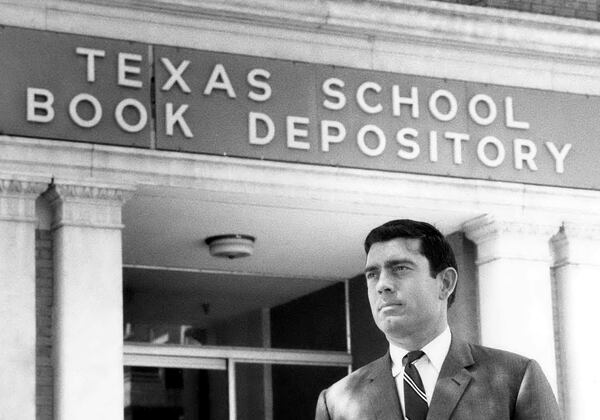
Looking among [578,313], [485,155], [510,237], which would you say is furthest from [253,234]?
[578,313]

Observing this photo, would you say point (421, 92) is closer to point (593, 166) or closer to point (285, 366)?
point (593, 166)

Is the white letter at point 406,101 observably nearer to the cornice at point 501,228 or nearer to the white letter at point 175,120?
the cornice at point 501,228

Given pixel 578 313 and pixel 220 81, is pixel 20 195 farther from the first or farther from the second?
pixel 578 313

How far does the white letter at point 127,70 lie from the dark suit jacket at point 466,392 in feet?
25.8

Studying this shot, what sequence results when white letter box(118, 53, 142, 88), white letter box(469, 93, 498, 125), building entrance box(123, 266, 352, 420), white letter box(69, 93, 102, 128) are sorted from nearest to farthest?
white letter box(69, 93, 102, 128), white letter box(118, 53, 142, 88), white letter box(469, 93, 498, 125), building entrance box(123, 266, 352, 420)

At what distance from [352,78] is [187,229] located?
210 centimetres

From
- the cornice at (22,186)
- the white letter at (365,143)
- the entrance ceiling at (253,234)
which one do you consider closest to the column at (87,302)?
the cornice at (22,186)

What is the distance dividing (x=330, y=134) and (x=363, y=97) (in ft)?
1.69

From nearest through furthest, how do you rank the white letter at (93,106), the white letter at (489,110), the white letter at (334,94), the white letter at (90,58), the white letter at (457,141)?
the white letter at (93,106)
the white letter at (90,58)
the white letter at (334,94)
the white letter at (457,141)
the white letter at (489,110)

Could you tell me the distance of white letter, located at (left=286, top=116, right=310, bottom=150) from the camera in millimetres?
13281

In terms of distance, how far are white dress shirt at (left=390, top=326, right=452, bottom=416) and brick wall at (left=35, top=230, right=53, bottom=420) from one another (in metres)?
7.61

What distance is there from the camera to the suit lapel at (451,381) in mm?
4930

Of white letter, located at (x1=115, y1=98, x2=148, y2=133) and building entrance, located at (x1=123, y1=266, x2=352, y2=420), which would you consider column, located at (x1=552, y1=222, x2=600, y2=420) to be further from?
white letter, located at (x1=115, y1=98, x2=148, y2=133)

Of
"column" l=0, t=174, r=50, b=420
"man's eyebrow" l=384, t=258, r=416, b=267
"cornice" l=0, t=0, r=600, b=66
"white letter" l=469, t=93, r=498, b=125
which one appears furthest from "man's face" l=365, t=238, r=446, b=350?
"white letter" l=469, t=93, r=498, b=125
